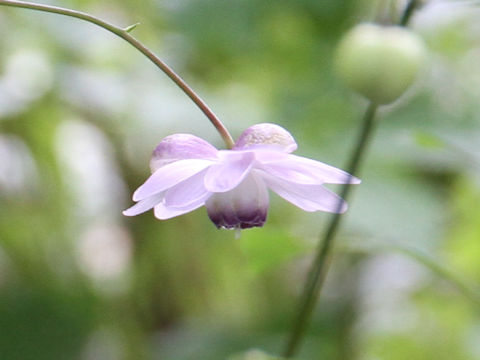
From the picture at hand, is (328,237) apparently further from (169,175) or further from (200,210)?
(200,210)

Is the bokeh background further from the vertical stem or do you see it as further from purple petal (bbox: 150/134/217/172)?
purple petal (bbox: 150/134/217/172)

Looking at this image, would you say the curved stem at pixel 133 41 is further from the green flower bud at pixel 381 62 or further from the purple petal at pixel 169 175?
the green flower bud at pixel 381 62

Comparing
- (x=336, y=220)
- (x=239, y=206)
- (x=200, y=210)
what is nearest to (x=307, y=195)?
(x=239, y=206)

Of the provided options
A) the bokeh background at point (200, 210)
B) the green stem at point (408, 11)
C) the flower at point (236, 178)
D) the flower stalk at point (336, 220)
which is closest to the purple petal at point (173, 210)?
the flower at point (236, 178)

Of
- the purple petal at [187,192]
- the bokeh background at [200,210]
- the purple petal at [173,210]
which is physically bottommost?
the bokeh background at [200,210]

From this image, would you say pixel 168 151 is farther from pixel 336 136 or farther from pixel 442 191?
pixel 442 191
